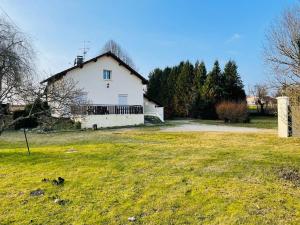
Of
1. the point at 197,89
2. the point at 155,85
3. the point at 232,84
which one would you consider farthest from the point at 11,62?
the point at 155,85

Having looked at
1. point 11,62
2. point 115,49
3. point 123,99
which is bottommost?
point 123,99

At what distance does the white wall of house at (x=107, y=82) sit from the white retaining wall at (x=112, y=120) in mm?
2026

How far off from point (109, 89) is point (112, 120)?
3.57 m

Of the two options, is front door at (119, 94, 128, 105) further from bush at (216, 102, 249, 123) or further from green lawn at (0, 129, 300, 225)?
green lawn at (0, 129, 300, 225)

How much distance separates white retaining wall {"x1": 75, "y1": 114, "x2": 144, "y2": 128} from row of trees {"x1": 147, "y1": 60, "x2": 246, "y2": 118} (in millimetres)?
12416

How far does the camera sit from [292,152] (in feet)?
31.4

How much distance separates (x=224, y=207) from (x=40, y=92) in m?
6.24

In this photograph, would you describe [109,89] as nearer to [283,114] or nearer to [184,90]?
[184,90]

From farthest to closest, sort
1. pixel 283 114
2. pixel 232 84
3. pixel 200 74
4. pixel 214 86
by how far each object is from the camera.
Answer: pixel 200 74, pixel 232 84, pixel 214 86, pixel 283 114

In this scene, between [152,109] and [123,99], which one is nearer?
[123,99]

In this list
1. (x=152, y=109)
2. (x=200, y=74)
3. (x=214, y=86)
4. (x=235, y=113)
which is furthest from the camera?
(x=200, y=74)

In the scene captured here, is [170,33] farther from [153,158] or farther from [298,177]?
[298,177]

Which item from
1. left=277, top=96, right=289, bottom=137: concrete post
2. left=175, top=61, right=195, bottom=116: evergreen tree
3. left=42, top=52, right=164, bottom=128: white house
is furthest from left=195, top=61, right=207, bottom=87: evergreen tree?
left=277, top=96, right=289, bottom=137: concrete post

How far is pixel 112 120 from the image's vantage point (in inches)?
977
